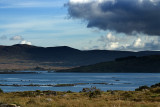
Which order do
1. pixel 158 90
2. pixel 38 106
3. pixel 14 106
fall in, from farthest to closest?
1. pixel 158 90
2. pixel 38 106
3. pixel 14 106

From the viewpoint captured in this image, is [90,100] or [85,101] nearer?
[85,101]

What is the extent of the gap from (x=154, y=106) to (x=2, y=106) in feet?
43.5

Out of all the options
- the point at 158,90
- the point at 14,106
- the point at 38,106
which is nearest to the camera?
the point at 14,106

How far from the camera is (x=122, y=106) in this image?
28125 millimetres

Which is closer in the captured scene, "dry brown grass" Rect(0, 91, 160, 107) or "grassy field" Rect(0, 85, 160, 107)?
"dry brown grass" Rect(0, 91, 160, 107)

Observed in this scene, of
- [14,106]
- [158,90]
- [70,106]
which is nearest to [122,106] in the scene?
[70,106]

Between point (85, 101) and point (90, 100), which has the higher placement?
point (85, 101)

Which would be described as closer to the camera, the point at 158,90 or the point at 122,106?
the point at 122,106

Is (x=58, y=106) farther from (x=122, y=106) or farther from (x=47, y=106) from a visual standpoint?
(x=122, y=106)

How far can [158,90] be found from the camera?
194 feet

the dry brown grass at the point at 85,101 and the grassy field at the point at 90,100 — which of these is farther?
the grassy field at the point at 90,100

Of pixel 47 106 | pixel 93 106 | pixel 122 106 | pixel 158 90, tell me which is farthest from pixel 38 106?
pixel 158 90

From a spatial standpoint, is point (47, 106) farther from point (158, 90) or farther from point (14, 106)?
point (158, 90)

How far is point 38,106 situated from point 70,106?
2.97 metres
